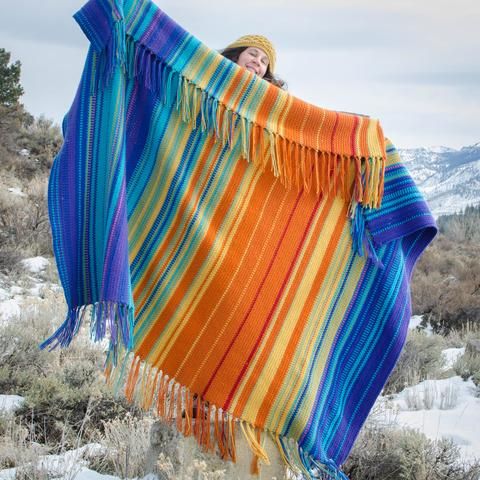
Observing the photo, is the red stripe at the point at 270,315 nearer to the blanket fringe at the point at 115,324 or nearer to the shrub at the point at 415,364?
the blanket fringe at the point at 115,324

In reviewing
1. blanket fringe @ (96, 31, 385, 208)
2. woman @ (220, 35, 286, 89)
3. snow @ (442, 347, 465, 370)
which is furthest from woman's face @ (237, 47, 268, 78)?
snow @ (442, 347, 465, 370)

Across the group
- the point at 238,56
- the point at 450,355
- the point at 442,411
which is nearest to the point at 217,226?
the point at 238,56

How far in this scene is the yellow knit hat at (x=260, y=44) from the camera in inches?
128

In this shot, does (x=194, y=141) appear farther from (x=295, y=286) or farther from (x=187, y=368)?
(x=187, y=368)

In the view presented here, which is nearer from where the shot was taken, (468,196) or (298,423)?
(298,423)

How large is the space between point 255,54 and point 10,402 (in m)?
2.63

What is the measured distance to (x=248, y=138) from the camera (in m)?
2.59

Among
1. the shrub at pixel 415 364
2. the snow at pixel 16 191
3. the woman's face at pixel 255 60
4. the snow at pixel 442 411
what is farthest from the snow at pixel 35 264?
the woman's face at pixel 255 60

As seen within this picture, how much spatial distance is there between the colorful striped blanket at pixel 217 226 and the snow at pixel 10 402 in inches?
66.5

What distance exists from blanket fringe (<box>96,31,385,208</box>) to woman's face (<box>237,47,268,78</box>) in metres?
0.72

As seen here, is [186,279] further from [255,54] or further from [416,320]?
[416,320]

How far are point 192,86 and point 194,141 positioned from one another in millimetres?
218

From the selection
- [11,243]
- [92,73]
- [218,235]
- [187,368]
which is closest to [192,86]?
[92,73]

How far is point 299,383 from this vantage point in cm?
264
